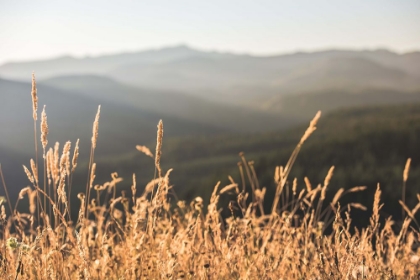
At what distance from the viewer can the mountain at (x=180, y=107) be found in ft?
218

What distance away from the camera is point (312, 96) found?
85688mm

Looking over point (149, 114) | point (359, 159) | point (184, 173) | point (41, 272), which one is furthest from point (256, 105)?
point (41, 272)

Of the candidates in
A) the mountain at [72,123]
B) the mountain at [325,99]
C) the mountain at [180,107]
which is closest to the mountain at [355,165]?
the mountain at [72,123]

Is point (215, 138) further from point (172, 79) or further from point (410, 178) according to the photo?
point (172, 79)

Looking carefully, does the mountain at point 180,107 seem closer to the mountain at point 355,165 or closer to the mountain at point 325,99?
the mountain at point 325,99

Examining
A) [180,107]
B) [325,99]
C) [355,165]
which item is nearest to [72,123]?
[180,107]

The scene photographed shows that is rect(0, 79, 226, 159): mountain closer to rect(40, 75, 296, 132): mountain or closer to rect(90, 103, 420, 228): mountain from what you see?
rect(40, 75, 296, 132): mountain

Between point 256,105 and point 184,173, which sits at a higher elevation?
point 184,173

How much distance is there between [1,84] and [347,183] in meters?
53.4

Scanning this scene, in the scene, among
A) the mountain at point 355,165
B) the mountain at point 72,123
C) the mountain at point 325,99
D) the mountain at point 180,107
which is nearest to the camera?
the mountain at point 355,165

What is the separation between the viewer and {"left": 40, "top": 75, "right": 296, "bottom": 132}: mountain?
66.4 metres

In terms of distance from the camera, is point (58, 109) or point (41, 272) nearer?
point (41, 272)

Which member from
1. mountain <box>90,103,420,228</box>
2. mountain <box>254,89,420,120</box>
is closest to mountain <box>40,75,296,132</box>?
mountain <box>254,89,420,120</box>

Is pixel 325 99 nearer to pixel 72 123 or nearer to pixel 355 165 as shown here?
pixel 72 123
